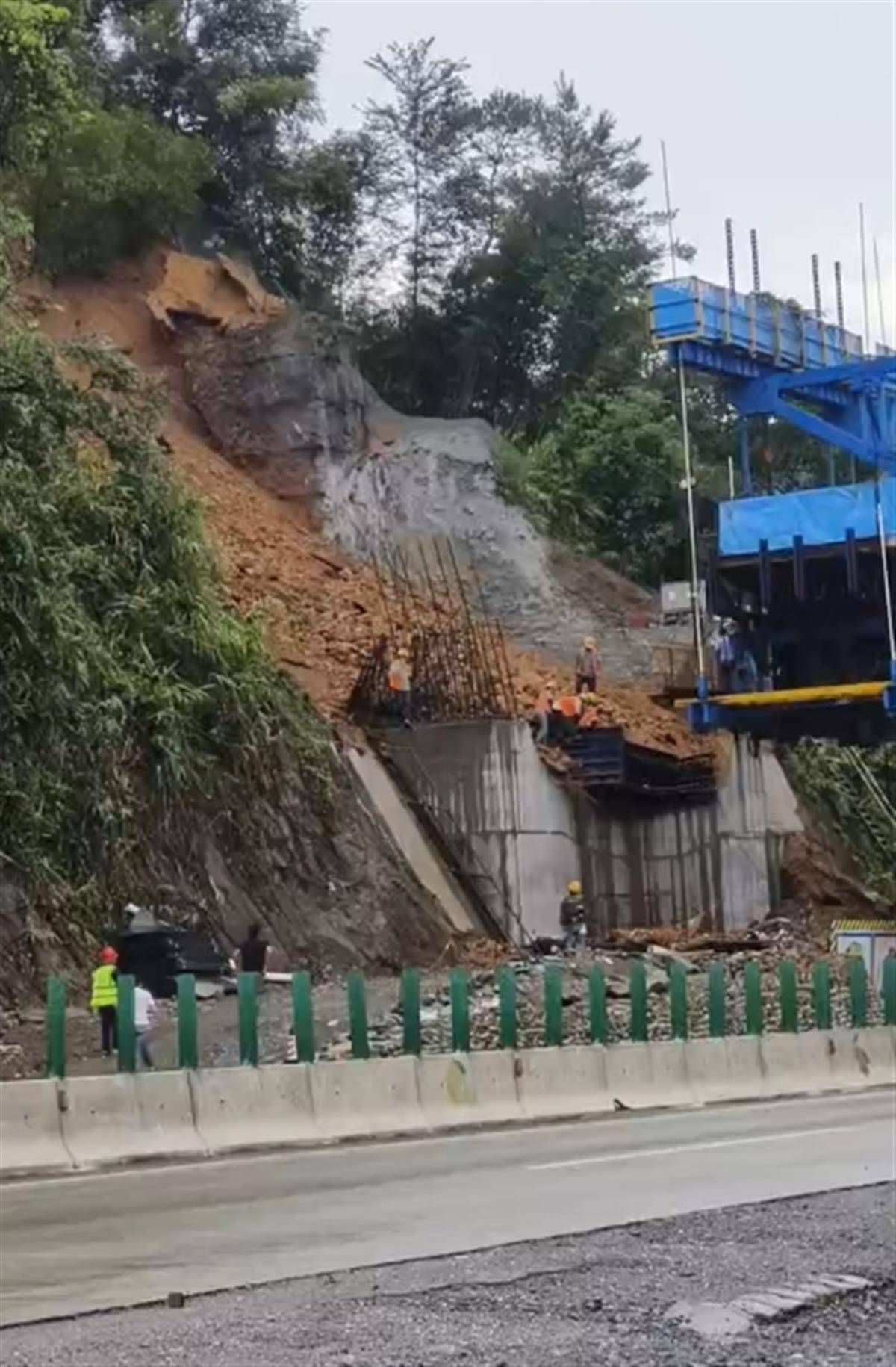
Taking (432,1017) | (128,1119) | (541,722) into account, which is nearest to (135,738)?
(432,1017)

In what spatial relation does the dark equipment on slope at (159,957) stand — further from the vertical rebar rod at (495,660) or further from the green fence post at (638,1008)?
the vertical rebar rod at (495,660)

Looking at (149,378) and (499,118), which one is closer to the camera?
(149,378)

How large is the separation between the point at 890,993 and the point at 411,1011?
10.2 meters

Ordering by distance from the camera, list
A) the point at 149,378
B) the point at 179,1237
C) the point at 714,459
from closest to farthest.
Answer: the point at 179,1237 < the point at 149,378 < the point at 714,459

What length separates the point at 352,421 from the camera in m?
51.6

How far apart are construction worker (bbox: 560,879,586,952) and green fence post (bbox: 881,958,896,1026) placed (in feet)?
21.2

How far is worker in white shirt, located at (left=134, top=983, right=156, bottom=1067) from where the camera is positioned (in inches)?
757

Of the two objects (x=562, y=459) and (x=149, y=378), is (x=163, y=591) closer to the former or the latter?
(x=149, y=378)

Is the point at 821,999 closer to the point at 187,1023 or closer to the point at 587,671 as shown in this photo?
the point at 187,1023

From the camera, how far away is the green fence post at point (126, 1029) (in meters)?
18.3

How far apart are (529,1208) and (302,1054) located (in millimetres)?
6692

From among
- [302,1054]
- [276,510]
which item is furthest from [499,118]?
[302,1054]

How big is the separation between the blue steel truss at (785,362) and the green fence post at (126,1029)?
23274 millimetres

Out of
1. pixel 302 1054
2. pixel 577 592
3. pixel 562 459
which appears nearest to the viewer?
pixel 302 1054
